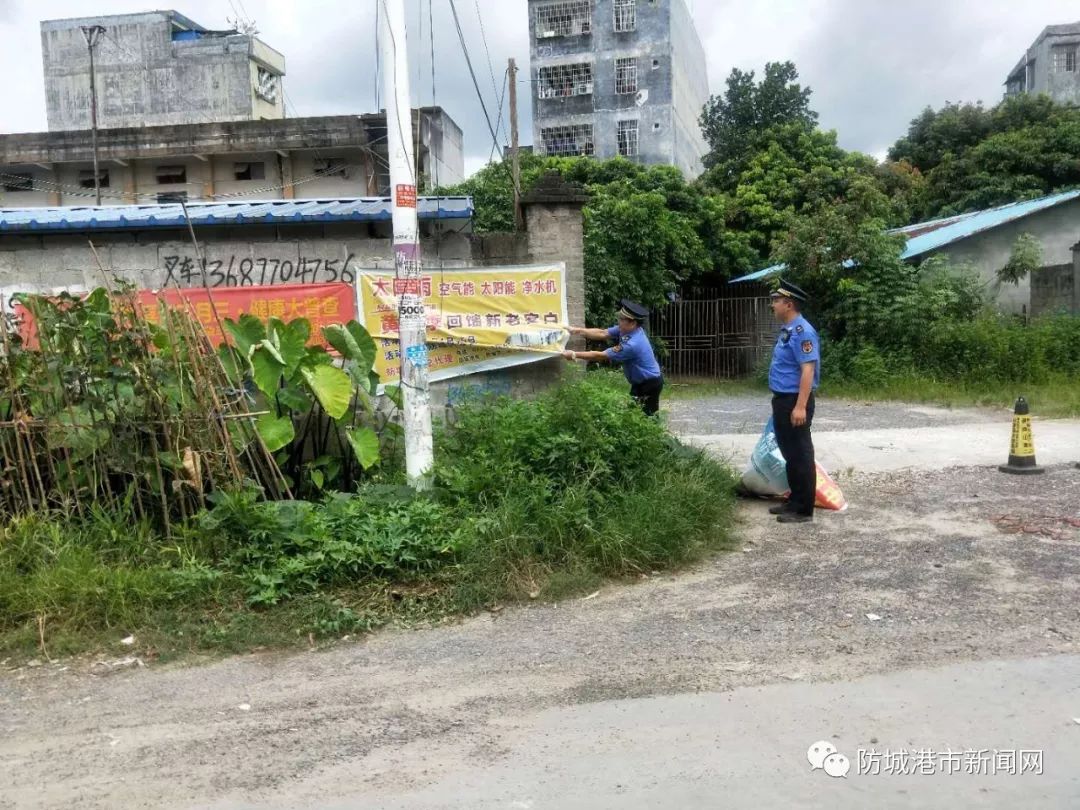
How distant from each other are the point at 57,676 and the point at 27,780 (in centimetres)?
108

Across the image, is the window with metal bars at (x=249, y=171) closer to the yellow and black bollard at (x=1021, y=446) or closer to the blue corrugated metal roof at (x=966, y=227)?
the blue corrugated metal roof at (x=966, y=227)

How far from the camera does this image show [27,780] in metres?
3.22

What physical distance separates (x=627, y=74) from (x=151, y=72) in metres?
18.7

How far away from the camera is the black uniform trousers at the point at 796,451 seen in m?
6.16

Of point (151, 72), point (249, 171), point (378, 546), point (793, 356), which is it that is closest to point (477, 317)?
point (793, 356)

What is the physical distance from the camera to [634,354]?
725cm

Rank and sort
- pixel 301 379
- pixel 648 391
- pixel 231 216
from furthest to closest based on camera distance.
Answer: pixel 648 391 → pixel 231 216 → pixel 301 379

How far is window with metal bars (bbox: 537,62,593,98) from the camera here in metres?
39.0

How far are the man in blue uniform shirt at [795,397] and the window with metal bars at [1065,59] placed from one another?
129ft

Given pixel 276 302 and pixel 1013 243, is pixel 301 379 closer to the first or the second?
pixel 276 302

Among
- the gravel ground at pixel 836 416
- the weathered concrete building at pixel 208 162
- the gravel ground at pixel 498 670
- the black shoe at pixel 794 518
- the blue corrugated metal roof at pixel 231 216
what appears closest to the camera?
the gravel ground at pixel 498 670

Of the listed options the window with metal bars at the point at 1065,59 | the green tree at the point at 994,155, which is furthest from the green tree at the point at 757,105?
the window with metal bars at the point at 1065,59

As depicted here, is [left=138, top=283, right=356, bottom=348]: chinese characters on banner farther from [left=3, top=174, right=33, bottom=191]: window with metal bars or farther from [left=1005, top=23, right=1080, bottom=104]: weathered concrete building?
[left=1005, top=23, right=1080, bottom=104]: weathered concrete building

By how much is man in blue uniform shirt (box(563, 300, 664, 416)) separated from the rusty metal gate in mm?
11891
